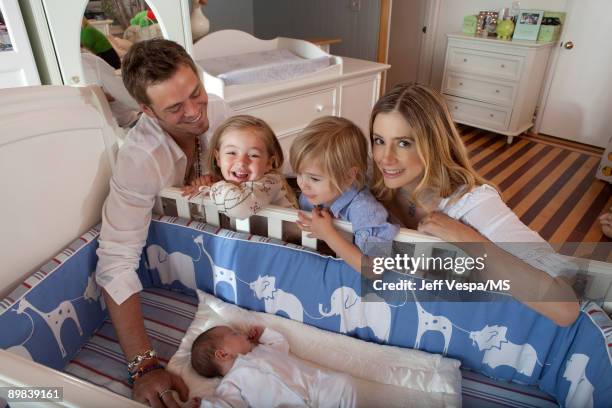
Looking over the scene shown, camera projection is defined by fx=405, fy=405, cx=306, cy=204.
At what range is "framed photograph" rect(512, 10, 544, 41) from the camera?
9.88 ft

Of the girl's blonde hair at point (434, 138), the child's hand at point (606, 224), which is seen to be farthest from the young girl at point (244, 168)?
the child's hand at point (606, 224)

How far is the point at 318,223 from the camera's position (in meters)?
1.03

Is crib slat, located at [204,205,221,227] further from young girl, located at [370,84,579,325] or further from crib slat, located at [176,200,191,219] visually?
young girl, located at [370,84,579,325]

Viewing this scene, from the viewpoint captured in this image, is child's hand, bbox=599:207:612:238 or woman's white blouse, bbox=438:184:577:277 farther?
child's hand, bbox=599:207:612:238

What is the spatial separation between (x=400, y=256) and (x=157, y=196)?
76cm

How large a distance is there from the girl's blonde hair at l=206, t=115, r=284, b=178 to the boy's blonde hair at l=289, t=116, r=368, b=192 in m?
0.13

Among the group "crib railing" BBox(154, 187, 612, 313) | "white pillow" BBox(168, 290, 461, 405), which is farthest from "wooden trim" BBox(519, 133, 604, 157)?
"white pillow" BBox(168, 290, 461, 405)

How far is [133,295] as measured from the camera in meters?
1.11

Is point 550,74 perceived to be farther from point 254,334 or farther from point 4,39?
point 4,39

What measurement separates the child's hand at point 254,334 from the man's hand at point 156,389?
0.23 meters

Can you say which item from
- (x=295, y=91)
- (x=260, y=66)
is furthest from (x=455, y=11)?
(x=260, y=66)

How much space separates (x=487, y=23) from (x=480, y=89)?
518mm

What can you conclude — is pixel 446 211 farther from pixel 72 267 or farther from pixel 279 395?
pixel 72 267

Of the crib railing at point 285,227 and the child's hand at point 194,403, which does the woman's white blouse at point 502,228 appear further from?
the child's hand at point 194,403
